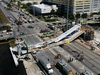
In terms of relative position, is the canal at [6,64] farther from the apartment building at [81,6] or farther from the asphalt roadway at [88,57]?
the apartment building at [81,6]

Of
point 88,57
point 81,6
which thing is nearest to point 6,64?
point 88,57

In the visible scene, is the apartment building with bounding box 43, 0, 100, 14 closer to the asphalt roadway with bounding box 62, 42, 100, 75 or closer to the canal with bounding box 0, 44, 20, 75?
the asphalt roadway with bounding box 62, 42, 100, 75

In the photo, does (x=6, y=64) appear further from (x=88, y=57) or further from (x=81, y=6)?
(x=81, y=6)

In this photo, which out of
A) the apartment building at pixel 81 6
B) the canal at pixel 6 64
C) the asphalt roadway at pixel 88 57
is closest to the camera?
the asphalt roadway at pixel 88 57

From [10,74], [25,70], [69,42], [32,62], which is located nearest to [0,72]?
[10,74]

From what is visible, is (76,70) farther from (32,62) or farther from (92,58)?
(32,62)

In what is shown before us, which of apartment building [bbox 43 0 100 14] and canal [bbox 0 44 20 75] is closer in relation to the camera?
canal [bbox 0 44 20 75]

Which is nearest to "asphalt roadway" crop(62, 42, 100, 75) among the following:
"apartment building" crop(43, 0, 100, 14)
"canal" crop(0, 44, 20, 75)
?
"canal" crop(0, 44, 20, 75)

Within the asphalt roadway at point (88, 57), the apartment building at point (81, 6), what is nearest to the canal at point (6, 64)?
the asphalt roadway at point (88, 57)
